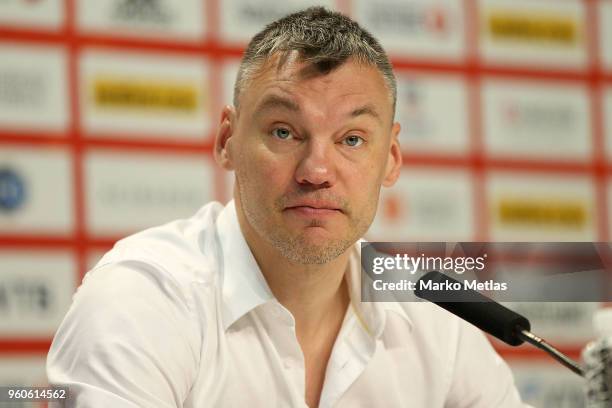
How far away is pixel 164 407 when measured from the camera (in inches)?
41.8

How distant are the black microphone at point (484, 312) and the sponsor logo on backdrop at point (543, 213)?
1591 millimetres

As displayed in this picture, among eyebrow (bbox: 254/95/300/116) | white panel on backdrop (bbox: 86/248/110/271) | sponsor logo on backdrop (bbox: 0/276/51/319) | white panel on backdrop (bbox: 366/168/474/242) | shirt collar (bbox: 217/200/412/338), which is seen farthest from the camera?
white panel on backdrop (bbox: 366/168/474/242)

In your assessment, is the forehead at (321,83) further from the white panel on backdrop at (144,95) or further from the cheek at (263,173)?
the white panel on backdrop at (144,95)

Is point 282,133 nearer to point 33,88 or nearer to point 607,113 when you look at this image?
point 33,88

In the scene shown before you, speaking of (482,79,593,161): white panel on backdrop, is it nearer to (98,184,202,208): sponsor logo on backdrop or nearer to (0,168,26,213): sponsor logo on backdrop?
(98,184,202,208): sponsor logo on backdrop

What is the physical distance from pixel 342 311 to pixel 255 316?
189mm

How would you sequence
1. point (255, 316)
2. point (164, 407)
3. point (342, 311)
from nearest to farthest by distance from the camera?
1. point (164, 407)
2. point (255, 316)
3. point (342, 311)

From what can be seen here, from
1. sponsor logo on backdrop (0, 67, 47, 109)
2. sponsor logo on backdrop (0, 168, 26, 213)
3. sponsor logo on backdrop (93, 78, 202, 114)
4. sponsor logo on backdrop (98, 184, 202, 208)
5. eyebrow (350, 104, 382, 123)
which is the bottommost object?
eyebrow (350, 104, 382, 123)

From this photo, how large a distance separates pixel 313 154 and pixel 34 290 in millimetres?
1278

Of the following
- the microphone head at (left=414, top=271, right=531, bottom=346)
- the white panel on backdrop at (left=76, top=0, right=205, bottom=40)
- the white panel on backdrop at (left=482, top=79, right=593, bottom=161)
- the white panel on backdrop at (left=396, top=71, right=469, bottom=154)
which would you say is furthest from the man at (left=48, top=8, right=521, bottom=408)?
the white panel on backdrop at (left=482, top=79, right=593, bottom=161)

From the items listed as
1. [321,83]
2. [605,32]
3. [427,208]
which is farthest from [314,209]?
[605,32]

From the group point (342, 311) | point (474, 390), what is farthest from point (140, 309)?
point (474, 390)

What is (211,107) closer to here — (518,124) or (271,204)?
(518,124)

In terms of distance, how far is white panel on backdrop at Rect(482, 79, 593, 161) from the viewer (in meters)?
2.64
